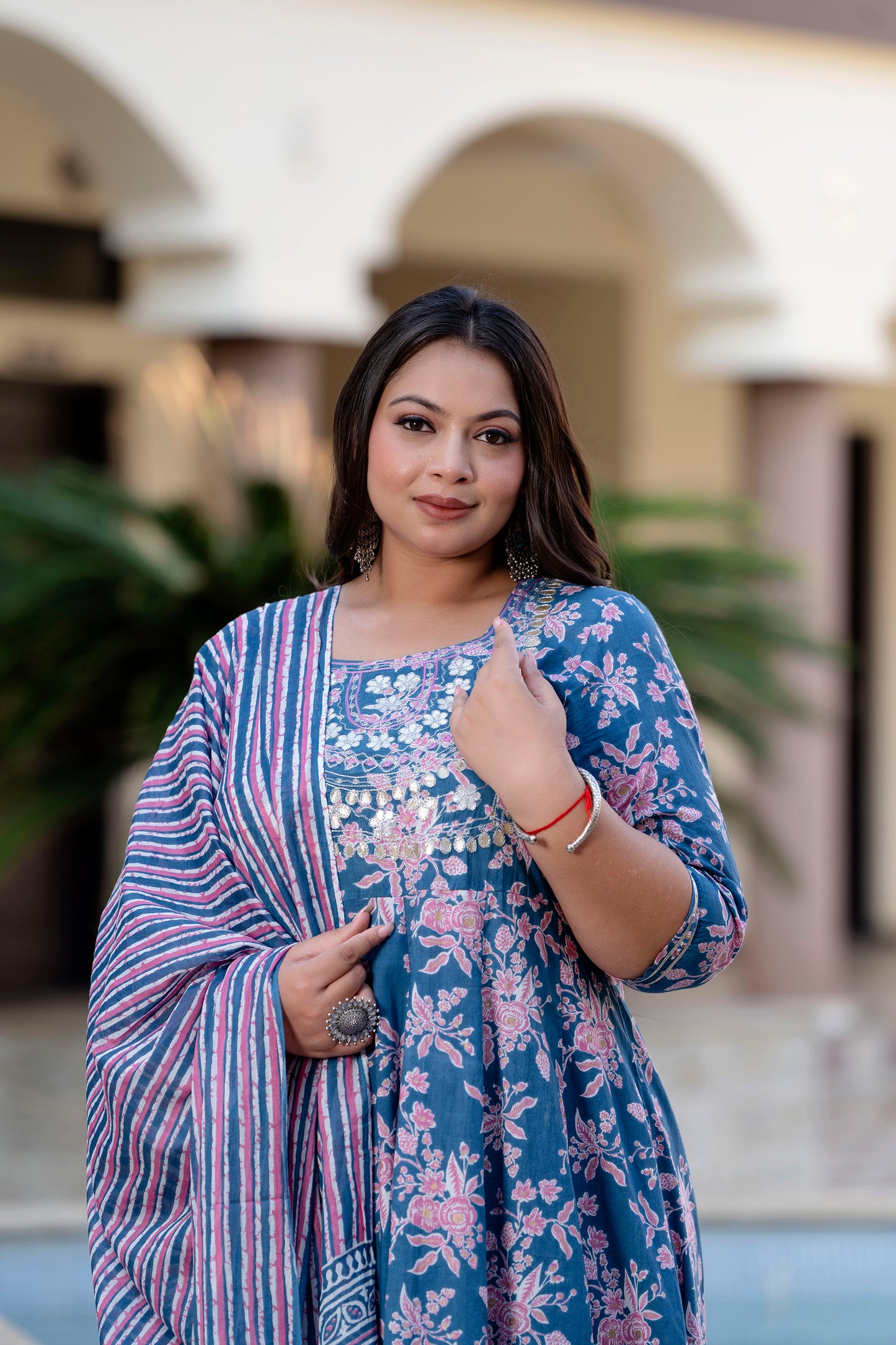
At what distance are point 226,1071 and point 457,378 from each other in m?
0.67

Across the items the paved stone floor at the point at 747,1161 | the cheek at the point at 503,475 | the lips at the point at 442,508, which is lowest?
the paved stone floor at the point at 747,1161

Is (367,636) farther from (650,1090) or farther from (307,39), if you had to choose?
(307,39)

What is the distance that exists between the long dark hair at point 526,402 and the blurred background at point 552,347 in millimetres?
1872

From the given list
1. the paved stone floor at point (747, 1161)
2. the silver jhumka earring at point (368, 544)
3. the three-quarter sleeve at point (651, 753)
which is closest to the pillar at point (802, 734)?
the paved stone floor at point (747, 1161)

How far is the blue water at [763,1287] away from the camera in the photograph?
12.1 ft

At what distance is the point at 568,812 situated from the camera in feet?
4.81

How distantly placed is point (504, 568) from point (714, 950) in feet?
1.42

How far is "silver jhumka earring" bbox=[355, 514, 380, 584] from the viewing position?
1.79 m

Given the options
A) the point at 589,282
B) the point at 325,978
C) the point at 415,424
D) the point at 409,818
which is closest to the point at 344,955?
the point at 325,978

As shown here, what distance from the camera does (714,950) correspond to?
156 cm

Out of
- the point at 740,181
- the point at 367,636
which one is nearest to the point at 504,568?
the point at 367,636

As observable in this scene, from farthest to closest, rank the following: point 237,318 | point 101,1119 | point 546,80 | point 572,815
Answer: point 546,80
point 237,318
point 101,1119
point 572,815

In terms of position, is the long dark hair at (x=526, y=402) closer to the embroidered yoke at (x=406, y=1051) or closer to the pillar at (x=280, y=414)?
the embroidered yoke at (x=406, y=1051)

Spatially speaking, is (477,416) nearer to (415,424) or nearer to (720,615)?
(415,424)
